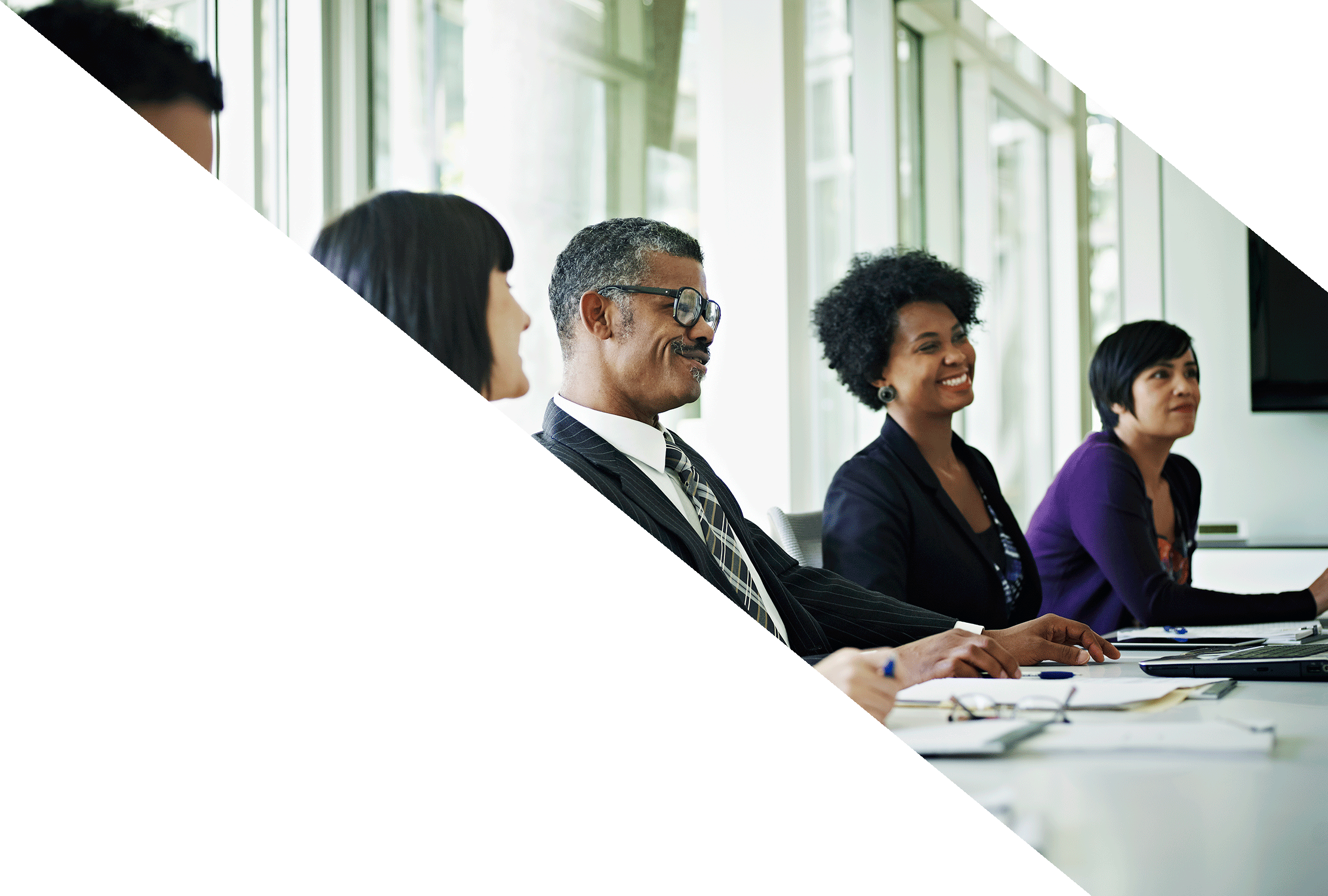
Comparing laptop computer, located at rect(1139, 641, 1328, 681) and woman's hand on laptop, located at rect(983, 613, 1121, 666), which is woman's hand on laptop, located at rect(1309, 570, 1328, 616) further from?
laptop computer, located at rect(1139, 641, 1328, 681)

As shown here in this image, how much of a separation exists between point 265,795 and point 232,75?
6.22ft

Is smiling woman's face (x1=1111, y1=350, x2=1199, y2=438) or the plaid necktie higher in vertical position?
smiling woman's face (x1=1111, y1=350, x2=1199, y2=438)

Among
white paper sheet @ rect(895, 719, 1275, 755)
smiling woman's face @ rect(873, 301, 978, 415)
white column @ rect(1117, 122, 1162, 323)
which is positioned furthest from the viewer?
white column @ rect(1117, 122, 1162, 323)

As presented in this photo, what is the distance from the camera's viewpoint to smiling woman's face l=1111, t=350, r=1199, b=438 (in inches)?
90.3

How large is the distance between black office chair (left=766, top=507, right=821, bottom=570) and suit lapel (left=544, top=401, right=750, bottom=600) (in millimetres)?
558

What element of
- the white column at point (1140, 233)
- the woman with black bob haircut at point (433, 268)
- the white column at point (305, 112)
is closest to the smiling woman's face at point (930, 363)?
the woman with black bob haircut at point (433, 268)

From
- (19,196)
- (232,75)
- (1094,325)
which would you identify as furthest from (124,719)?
(1094,325)

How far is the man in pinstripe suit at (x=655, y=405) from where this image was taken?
134cm

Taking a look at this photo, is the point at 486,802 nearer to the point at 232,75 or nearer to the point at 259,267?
the point at 259,267

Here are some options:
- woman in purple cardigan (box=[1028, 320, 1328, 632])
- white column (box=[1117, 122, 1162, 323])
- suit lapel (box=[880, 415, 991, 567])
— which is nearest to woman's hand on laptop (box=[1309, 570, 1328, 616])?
woman in purple cardigan (box=[1028, 320, 1328, 632])

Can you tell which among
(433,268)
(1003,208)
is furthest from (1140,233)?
(433,268)

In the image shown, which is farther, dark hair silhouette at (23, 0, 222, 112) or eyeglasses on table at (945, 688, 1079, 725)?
dark hair silhouette at (23, 0, 222, 112)
